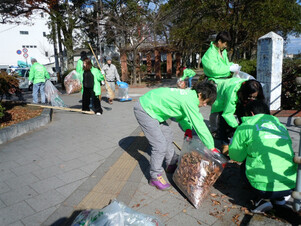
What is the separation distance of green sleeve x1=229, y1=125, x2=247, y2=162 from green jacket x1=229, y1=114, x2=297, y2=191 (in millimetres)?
33

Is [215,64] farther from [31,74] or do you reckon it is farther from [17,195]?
[31,74]

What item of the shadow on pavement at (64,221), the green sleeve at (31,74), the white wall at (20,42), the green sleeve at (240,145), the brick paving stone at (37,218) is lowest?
the shadow on pavement at (64,221)

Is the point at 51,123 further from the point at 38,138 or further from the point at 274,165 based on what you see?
the point at 274,165

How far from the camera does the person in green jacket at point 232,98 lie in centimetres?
323

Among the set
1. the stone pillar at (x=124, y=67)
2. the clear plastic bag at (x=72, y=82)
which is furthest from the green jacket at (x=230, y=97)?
the stone pillar at (x=124, y=67)

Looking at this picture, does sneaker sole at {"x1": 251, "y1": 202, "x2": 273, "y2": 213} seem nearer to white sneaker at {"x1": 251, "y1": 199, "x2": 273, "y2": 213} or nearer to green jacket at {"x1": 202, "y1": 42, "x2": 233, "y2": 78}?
white sneaker at {"x1": 251, "y1": 199, "x2": 273, "y2": 213}

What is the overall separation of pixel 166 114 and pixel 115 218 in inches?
56.0

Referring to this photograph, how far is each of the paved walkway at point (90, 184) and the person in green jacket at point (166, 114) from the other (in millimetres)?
422

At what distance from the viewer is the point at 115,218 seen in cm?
186

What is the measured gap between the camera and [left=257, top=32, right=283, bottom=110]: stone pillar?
20.7ft

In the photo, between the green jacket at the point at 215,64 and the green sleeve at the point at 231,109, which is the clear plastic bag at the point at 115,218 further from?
the green jacket at the point at 215,64

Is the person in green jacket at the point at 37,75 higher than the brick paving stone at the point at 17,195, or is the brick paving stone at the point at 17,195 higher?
the person in green jacket at the point at 37,75

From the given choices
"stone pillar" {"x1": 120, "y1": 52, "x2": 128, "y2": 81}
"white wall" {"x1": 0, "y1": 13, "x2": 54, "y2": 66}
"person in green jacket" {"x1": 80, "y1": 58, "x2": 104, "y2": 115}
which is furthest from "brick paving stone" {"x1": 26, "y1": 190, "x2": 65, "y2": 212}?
"white wall" {"x1": 0, "y1": 13, "x2": 54, "y2": 66}

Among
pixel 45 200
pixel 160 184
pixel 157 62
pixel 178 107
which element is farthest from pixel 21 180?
pixel 157 62
